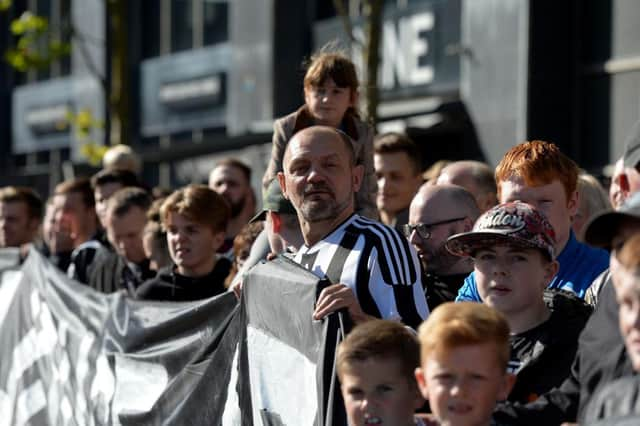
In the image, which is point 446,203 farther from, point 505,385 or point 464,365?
point 464,365

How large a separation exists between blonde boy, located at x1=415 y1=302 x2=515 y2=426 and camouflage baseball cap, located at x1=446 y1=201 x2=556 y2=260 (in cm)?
89

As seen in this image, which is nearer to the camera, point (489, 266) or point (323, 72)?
point (489, 266)

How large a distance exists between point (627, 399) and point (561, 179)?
2421 mm

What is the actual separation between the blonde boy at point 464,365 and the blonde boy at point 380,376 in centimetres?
43

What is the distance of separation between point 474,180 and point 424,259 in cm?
117

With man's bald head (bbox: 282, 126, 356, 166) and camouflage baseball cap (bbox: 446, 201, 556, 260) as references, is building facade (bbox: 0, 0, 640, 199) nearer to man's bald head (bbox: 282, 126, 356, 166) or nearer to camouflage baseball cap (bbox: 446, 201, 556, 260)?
man's bald head (bbox: 282, 126, 356, 166)

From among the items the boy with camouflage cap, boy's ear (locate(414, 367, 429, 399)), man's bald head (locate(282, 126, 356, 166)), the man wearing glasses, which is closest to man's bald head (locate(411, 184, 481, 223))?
the man wearing glasses

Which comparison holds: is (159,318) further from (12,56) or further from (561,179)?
(12,56)

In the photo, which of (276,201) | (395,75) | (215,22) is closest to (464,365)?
(276,201)

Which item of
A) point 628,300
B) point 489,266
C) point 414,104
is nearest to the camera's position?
point 628,300

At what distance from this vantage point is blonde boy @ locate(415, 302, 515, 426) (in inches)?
172

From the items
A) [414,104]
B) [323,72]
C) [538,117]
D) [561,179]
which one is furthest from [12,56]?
[561,179]

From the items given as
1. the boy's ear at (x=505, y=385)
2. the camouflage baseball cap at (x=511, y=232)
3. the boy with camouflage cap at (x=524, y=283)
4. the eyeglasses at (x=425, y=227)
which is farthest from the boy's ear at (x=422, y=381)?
the eyeglasses at (x=425, y=227)

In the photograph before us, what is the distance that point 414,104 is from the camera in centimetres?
1977
